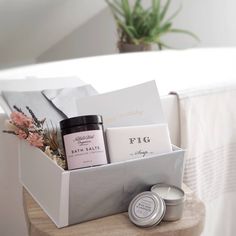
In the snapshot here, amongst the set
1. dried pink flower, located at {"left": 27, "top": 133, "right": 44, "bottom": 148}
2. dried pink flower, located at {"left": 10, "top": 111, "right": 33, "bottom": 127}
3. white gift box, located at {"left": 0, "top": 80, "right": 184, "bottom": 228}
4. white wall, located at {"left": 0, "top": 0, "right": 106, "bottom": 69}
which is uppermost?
white wall, located at {"left": 0, "top": 0, "right": 106, "bottom": 69}

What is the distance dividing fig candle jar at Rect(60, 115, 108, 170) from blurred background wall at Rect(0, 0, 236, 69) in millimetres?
1029

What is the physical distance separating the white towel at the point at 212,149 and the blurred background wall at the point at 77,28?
84 centimetres

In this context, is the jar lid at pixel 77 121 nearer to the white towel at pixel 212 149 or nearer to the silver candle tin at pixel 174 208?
the silver candle tin at pixel 174 208

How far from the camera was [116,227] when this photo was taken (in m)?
0.58

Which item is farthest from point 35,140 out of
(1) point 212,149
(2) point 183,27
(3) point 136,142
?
(2) point 183,27

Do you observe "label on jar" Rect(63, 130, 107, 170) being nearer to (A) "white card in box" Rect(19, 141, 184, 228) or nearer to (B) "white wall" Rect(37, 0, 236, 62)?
(A) "white card in box" Rect(19, 141, 184, 228)

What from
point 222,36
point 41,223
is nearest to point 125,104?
point 41,223

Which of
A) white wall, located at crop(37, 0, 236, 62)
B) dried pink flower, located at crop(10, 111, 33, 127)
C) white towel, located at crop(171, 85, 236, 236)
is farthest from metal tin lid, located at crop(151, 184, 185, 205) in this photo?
white wall, located at crop(37, 0, 236, 62)

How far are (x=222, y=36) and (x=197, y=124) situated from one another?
114cm

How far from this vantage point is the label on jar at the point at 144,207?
570 mm

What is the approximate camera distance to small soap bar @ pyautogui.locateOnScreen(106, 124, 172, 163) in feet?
2.04

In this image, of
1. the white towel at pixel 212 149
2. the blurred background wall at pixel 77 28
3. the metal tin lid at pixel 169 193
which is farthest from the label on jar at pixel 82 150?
the blurred background wall at pixel 77 28

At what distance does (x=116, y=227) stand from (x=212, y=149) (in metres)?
0.54

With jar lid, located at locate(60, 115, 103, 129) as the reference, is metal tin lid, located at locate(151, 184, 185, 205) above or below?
below
